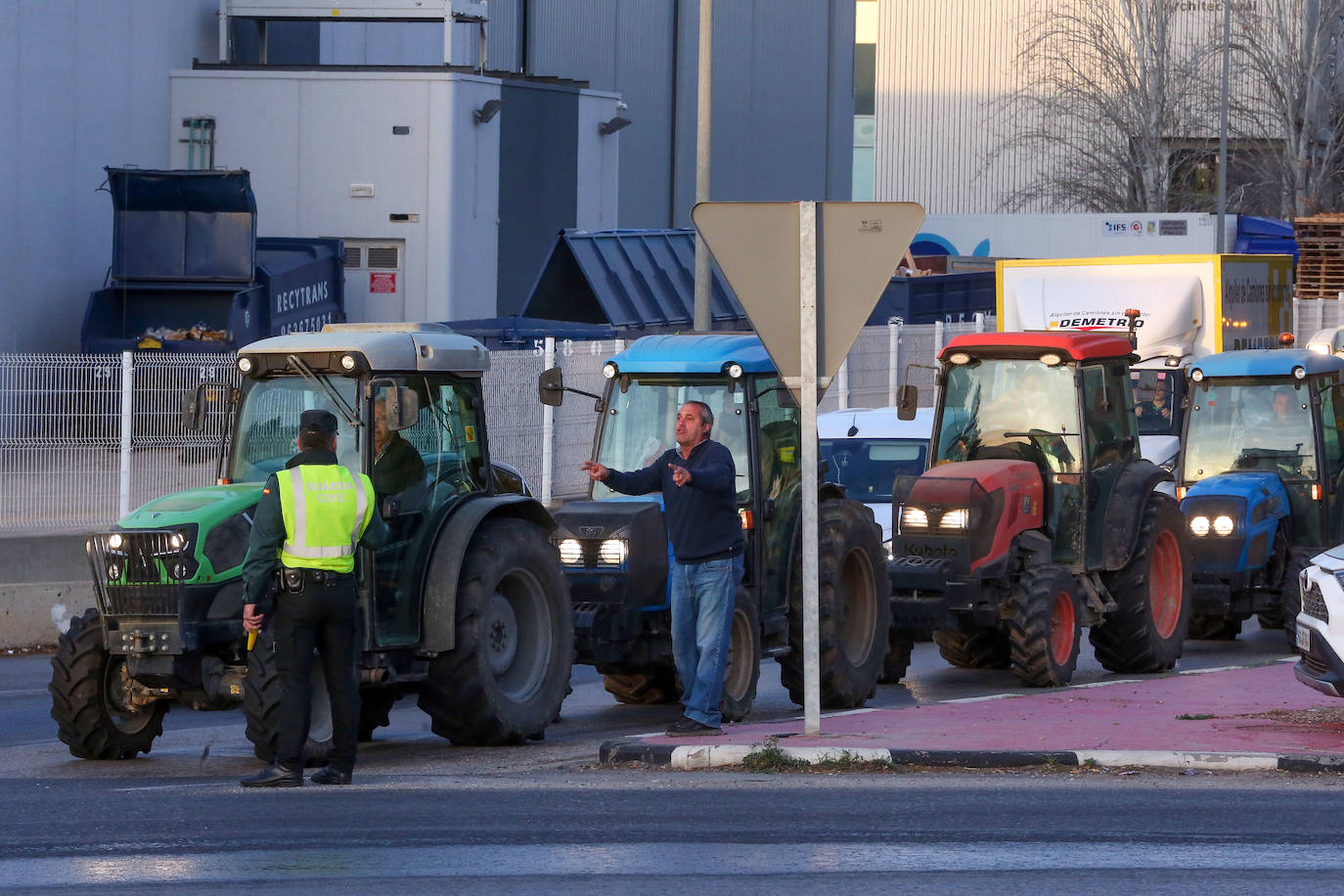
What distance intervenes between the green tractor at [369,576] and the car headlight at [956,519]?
3.00 meters

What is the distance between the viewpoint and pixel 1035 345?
44.6 feet

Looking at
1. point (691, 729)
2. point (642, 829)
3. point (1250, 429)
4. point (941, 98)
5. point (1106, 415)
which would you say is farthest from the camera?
point (941, 98)

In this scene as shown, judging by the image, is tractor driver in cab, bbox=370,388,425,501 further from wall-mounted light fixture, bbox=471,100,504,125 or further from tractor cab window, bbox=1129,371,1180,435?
wall-mounted light fixture, bbox=471,100,504,125

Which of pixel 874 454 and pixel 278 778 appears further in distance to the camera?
pixel 874 454

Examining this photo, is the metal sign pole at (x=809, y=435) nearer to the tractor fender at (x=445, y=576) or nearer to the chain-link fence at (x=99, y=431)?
the tractor fender at (x=445, y=576)

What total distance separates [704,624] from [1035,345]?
13.9ft

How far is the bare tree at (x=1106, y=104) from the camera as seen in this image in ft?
186

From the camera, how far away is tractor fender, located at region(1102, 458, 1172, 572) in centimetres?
1378

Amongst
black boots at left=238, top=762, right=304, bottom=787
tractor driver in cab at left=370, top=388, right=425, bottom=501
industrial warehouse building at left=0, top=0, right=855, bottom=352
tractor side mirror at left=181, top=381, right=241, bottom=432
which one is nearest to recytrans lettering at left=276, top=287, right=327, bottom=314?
industrial warehouse building at left=0, top=0, right=855, bottom=352

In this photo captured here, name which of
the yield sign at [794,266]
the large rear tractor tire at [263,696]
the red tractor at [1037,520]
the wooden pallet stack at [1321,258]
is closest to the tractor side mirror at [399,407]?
the large rear tractor tire at [263,696]

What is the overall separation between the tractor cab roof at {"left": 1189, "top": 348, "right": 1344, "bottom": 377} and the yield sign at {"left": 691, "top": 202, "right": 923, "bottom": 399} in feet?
23.8

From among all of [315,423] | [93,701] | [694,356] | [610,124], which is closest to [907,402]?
[694,356]

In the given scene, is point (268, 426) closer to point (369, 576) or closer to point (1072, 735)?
point (369, 576)

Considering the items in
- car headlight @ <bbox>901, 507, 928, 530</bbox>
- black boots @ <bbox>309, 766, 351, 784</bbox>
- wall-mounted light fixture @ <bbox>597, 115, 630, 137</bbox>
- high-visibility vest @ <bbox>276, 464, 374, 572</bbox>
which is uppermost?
wall-mounted light fixture @ <bbox>597, 115, 630, 137</bbox>
